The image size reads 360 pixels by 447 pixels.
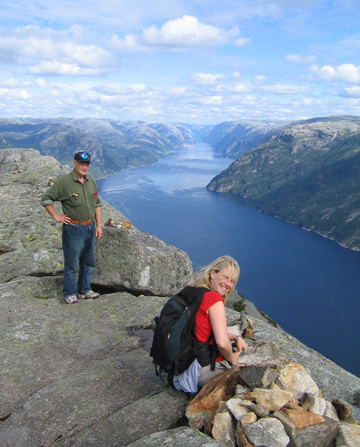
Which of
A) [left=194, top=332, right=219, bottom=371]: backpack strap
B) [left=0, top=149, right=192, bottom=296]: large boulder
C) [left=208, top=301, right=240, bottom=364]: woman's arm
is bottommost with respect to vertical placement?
[left=0, top=149, right=192, bottom=296]: large boulder

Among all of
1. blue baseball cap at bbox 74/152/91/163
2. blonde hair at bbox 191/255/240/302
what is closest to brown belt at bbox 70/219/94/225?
blue baseball cap at bbox 74/152/91/163

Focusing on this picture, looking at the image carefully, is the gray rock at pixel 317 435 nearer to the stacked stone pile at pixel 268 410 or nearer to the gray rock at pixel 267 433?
the stacked stone pile at pixel 268 410

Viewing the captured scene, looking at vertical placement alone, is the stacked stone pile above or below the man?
below

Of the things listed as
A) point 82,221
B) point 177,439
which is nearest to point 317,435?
point 177,439

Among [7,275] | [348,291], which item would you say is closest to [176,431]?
[7,275]

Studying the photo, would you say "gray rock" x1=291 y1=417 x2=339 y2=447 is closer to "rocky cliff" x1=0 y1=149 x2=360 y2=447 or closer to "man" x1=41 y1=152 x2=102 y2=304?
"rocky cliff" x1=0 y1=149 x2=360 y2=447

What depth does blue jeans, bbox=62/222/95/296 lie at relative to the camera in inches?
481

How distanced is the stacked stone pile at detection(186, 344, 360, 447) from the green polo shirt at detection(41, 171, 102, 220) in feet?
24.6

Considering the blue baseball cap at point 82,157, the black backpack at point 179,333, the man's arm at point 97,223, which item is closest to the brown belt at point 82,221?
the man's arm at point 97,223

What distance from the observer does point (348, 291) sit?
150875 millimetres

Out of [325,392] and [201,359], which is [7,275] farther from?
[325,392]

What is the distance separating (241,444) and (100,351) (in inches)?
206

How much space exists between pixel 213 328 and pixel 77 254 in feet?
24.2

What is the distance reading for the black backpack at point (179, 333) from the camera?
6.76 metres
